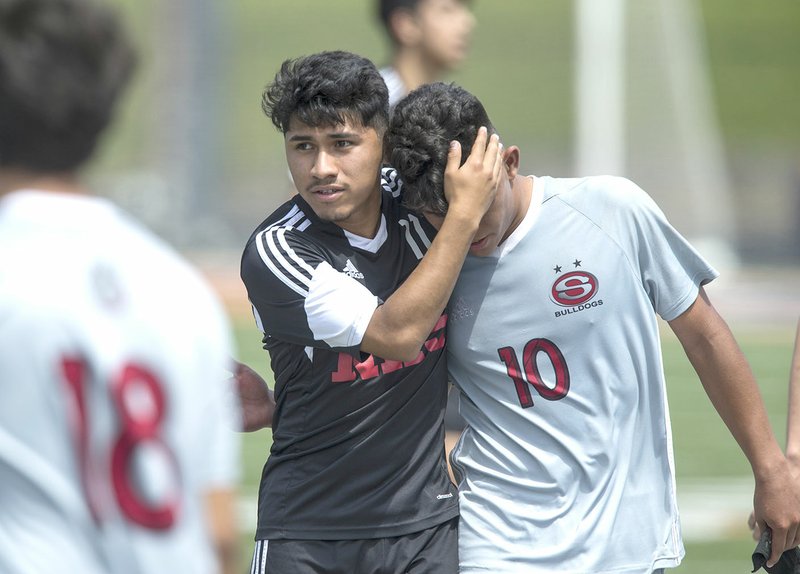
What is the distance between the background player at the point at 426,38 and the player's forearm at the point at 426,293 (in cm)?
250

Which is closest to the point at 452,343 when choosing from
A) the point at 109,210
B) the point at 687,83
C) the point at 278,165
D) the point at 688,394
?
the point at 109,210

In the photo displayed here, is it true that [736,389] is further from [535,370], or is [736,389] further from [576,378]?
[535,370]

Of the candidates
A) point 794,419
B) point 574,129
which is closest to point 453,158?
point 794,419

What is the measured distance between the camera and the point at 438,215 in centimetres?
321

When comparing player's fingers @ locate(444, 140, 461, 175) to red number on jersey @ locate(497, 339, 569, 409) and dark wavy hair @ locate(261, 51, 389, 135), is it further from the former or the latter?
red number on jersey @ locate(497, 339, 569, 409)

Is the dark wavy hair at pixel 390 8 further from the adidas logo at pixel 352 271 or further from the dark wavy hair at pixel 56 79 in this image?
the dark wavy hair at pixel 56 79

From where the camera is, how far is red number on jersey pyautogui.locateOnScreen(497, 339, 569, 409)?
10.9 feet

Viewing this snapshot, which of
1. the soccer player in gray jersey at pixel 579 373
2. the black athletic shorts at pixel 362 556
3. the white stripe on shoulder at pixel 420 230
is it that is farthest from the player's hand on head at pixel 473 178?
the black athletic shorts at pixel 362 556

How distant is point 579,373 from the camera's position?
3.31 metres

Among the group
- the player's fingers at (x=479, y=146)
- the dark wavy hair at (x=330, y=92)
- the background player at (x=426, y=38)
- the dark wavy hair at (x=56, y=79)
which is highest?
the background player at (x=426, y=38)

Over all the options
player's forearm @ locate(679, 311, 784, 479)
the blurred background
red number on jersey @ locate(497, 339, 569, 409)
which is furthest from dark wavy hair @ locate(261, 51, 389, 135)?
the blurred background

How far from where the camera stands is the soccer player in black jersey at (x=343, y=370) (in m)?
3.28

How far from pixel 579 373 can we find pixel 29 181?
70.5 inches

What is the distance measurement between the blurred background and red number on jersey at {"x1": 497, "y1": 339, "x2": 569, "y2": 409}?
5.85 metres
